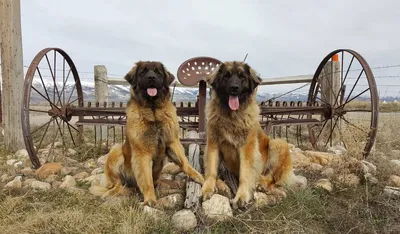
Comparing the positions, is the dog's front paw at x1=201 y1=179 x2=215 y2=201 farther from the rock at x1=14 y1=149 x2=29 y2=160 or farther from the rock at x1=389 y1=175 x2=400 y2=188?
the rock at x1=14 y1=149 x2=29 y2=160

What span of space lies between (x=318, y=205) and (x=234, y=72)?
A: 1.89 m

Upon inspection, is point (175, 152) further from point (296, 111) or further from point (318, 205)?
point (296, 111)

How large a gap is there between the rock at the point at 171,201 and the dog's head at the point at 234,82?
1293mm

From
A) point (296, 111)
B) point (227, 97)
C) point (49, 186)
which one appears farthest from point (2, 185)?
point (296, 111)

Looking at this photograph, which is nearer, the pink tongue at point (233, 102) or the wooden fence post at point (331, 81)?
the pink tongue at point (233, 102)

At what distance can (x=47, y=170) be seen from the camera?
16.7ft

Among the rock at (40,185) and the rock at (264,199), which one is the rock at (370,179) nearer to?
the rock at (264,199)

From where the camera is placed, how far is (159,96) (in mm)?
4180

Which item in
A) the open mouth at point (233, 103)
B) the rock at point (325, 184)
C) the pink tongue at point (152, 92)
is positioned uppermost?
the pink tongue at point (152, 92)

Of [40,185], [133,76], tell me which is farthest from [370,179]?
[40,185]

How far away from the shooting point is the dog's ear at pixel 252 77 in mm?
4207

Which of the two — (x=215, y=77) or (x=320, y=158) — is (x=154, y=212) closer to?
(x=215, y=77)

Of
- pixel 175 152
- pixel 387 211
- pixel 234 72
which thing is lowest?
pixel 387 211

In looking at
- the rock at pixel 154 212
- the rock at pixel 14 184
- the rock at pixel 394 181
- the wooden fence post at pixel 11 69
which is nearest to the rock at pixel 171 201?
the rock at pixel 154 212
